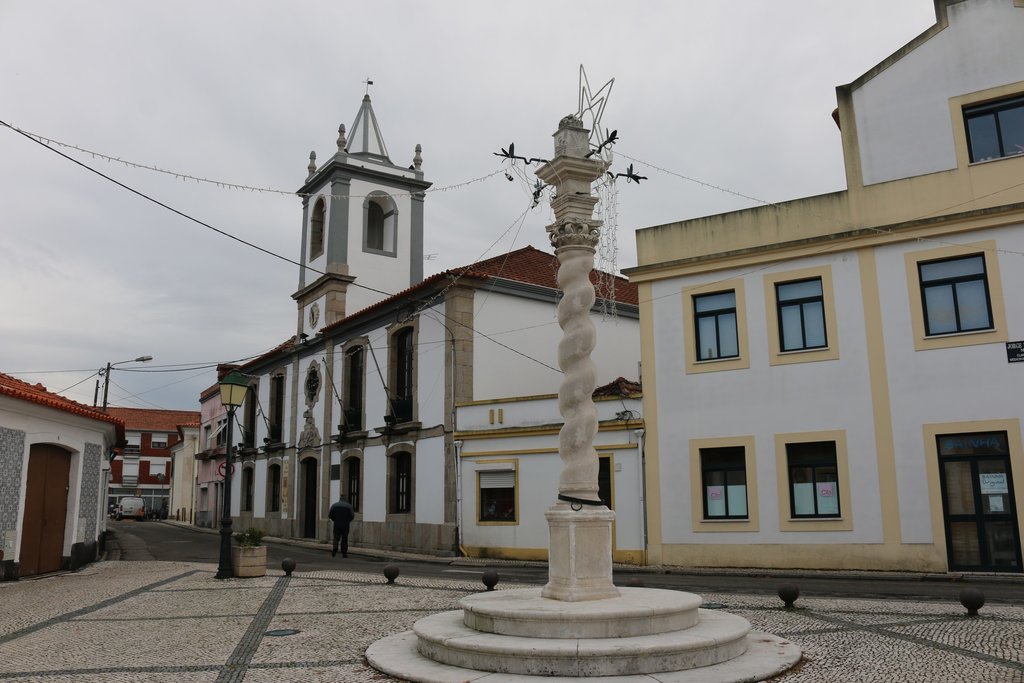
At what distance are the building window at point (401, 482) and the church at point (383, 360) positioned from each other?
46 millimetres

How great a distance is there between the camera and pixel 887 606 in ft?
32.1

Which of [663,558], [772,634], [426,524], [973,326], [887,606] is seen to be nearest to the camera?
[772,634]

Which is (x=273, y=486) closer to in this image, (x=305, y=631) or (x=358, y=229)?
(x=358, y=229)

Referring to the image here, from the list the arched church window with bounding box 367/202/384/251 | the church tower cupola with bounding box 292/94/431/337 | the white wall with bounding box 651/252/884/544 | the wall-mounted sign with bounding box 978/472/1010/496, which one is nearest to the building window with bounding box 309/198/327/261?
the church tower cupola with bounding box 292/94/431/337

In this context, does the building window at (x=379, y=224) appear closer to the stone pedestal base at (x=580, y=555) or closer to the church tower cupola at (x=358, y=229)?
the church tower cupola at (x=358, y=229)

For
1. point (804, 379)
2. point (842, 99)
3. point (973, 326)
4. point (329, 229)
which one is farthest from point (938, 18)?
point (329, 229)

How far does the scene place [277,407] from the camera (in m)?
33.9

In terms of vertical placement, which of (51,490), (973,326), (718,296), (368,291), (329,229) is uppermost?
(329,229)

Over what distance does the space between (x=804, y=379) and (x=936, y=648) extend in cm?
936

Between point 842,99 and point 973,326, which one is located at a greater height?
point 842,99

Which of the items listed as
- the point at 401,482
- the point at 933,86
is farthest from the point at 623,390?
the point at 933,86

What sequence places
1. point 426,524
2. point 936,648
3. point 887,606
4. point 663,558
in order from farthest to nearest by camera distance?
1. point 426,524
2. point 663,558
3. point 887,606
4. point 936,648

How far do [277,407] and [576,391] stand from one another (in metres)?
27.5

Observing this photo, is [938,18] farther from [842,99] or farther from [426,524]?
[426,524]
